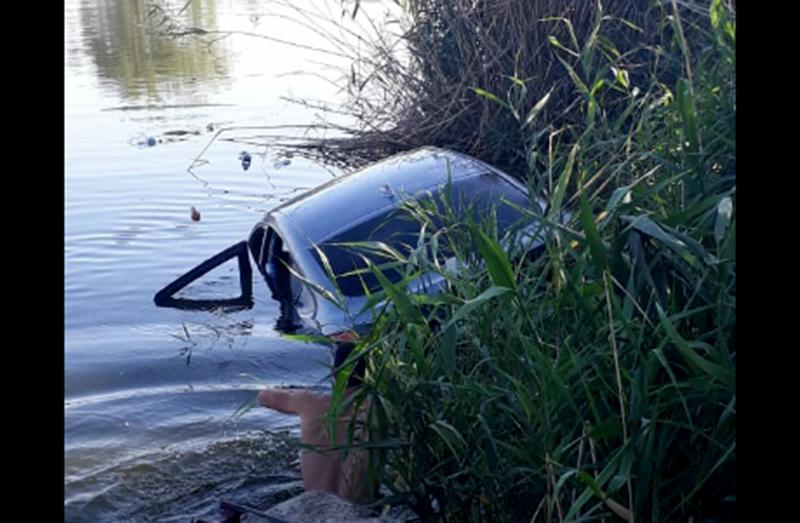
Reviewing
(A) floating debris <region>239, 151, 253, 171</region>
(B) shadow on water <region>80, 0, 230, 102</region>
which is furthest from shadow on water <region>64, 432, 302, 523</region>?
(B) shadow on water <region>80, 0, 230, 102</region>

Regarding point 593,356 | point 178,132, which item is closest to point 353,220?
point 593,356

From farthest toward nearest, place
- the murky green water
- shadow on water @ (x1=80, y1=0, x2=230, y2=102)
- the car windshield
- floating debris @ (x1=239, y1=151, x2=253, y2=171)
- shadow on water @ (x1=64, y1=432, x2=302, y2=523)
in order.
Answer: shadow on water @ (x1=80, y1=0, x2=230, y2=102) → floating debris @ (x1=239, y1=151, x2=253, y2=171) → the car windshield → the murky green water → shadow on water @ (x1=64, y1=432, x2=302, y2=523)

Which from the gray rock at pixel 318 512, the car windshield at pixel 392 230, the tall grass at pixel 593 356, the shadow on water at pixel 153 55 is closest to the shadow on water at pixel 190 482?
the gray rock at pixel 318 512

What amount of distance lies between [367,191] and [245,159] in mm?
5254

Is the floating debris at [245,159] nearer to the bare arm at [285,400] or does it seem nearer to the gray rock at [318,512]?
the bare arm at [285,400]

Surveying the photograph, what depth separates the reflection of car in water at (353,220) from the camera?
564cm

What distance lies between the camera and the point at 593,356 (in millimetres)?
2867

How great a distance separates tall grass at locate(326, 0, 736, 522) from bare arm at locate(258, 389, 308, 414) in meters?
0.54

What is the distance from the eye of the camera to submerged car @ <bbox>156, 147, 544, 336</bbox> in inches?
221

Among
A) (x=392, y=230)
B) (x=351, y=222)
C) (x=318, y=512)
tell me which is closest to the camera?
(x=318, y=512)

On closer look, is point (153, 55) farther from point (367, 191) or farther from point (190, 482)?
point (190, 482)

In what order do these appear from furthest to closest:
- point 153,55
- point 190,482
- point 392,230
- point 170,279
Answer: point 153,55 < point 170,279 < point 392,230 < point 190,482

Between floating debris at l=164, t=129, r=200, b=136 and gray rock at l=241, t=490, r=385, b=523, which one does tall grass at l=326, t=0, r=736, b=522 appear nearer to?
gray rock at l=241, t=490, r=385, b=523
